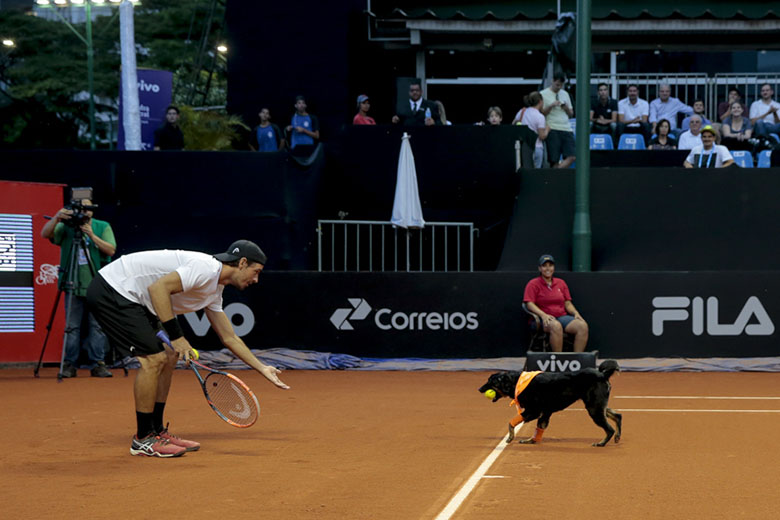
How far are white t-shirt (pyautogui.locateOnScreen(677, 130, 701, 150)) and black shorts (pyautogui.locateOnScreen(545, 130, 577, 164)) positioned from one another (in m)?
1.81

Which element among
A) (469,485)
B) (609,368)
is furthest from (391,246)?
(469,485)

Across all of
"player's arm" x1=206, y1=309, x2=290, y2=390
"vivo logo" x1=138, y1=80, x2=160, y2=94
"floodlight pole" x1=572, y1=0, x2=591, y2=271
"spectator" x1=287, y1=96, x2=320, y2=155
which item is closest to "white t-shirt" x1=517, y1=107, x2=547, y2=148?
"floodlight pole" x1=572, y1=0, x2=591, y2=271

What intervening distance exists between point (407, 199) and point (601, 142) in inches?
181

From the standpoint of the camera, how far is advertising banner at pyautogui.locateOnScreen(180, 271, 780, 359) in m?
14.7

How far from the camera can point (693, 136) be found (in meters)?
18.5

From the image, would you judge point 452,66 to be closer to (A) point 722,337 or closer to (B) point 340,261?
(B) point 340,261

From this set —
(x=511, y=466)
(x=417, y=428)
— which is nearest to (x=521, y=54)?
(x=417, y=428)

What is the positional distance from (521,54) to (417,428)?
16769 millimetres

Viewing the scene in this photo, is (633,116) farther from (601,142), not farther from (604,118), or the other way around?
(601,142)

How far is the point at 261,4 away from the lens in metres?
22.1

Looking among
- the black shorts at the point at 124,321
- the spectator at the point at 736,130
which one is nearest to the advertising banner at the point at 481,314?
the spectator at the point at 736,130

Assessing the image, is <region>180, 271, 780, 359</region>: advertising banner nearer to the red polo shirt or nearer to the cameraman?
the red polo shirt

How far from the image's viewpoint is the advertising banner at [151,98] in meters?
22.9

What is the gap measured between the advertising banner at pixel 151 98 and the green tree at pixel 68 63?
1187 centimetres
